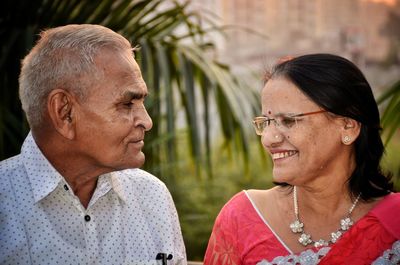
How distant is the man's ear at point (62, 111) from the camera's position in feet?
7.24

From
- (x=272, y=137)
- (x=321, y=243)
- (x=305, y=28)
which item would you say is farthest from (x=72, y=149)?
(x=305, y=28)

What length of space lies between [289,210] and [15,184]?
99 centimetres

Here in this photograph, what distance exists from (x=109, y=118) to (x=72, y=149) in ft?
0.50

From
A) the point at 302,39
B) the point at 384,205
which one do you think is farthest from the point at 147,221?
the point at 302,39

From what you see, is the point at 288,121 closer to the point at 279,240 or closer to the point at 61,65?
the point at 279,240

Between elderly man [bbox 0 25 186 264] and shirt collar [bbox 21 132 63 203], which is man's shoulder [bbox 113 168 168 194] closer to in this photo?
elderly man [bbox 0 25 186 264]

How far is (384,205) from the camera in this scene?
8.40 ft

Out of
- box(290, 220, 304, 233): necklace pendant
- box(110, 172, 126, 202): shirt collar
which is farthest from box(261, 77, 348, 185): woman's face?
box(110, 172, 126, 202): shirt collar

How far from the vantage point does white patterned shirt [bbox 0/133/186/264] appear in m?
2.17

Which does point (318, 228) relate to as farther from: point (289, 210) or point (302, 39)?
point (302, 39)

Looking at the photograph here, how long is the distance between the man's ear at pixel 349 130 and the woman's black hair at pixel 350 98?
0.08 feet

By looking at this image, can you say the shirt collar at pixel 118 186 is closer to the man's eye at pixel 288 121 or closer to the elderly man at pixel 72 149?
the elderly man at pixel 72 149

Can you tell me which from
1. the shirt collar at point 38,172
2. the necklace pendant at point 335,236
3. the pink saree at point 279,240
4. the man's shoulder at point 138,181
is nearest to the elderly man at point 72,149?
the shirt collar at point 38,172

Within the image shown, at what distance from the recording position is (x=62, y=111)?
87.7 inches
